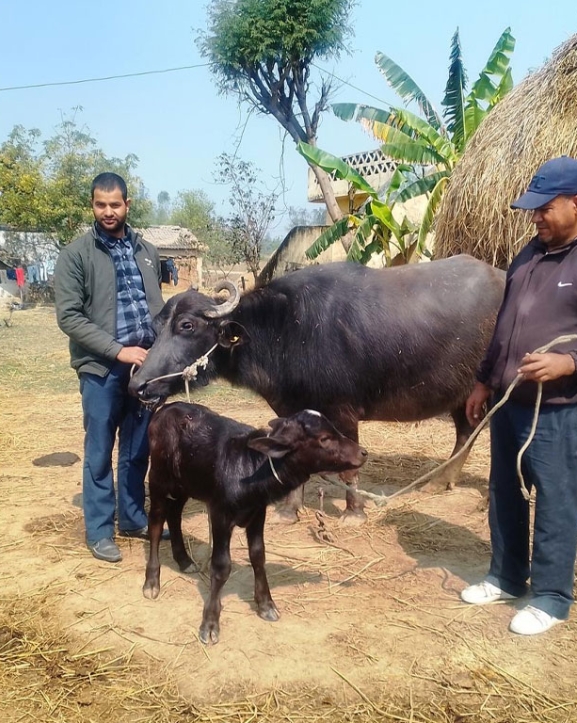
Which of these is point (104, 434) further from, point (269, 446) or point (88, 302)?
point (269, 446)

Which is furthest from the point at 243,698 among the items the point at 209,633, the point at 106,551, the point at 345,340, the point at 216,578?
the point at 345,340

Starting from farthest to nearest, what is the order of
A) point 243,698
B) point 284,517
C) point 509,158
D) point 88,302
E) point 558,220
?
point 509,158, point 284,517, point 88,302, point 558,220, point 243,698

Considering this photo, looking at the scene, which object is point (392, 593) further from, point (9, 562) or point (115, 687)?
point (9, 562)

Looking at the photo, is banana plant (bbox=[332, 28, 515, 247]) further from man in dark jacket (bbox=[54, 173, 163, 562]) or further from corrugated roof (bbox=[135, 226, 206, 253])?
corrugated roof (bbox=[135, 226, 206, 253])

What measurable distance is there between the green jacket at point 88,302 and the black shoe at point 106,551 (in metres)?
1.12

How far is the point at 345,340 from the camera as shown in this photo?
4465mm

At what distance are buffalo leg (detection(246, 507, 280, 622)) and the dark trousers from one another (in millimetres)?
1290

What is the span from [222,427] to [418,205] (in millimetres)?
10949

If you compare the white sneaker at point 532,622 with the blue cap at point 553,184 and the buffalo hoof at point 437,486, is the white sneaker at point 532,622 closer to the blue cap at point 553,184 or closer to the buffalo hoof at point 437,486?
the blue cap at point 553,184

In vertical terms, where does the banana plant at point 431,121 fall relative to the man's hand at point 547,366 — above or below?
above

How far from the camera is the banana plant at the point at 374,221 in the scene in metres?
10.1

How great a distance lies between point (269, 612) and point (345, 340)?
6.37 feet

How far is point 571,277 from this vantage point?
9.59ft

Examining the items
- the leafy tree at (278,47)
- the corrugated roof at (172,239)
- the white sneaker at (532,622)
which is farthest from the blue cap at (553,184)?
the corrugated roof at (172,239)
